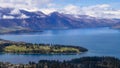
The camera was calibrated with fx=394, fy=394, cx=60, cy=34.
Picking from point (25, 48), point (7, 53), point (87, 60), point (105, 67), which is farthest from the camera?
point (25, 48)

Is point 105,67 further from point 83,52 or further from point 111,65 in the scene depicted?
point 83,52

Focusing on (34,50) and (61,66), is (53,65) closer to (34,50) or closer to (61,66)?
(61,66)

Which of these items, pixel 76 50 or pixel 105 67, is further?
pixel 76 50

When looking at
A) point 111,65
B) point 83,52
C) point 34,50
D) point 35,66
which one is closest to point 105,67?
point 111,65

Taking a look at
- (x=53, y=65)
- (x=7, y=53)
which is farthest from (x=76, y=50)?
(x=53, y=65)

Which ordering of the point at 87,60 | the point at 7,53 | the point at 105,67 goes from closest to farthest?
the point at 105,67 → the point at 87,60 → the point at 7,53

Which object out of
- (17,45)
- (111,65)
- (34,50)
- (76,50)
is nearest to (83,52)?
(76,50)

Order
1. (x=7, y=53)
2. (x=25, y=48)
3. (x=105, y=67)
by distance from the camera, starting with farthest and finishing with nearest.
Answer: (x=25, y=48)
(x=7, y=53)
(x=105, y=67)

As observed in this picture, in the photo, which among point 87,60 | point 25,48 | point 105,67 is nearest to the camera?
point 105,67

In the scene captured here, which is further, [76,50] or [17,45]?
[17,45]
